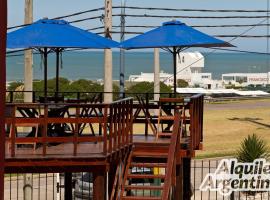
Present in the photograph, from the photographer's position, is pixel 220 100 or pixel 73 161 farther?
pixel 220 100

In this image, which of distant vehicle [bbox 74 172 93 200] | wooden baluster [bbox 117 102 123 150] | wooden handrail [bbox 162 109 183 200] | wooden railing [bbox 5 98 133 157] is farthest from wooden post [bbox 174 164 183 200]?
distant vehicle [bbox 74 172 93 200]

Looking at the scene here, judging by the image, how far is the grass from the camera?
84.6 feet

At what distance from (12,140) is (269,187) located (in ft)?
28.5

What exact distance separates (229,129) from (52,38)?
23.4 m

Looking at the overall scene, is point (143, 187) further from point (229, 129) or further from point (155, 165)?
point (229, 129)

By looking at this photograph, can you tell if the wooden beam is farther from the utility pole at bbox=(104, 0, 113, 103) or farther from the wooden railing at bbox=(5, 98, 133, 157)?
the utility pole at bbox=(104, 0, 113, 103)

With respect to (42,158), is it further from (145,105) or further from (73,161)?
(145,105)

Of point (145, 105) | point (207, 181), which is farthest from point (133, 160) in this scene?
point (207, 181)

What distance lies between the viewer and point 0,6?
2.70 metres

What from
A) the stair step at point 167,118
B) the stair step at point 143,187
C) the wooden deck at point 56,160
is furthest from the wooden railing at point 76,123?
the stair step at point 167,118

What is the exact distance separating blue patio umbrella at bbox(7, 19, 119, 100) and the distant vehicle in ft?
14.7

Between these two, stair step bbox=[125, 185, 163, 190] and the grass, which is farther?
the grass

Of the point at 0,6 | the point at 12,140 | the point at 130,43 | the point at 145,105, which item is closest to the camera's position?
the point at 0,6

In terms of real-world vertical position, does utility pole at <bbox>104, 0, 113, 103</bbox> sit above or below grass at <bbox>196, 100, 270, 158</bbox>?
above
